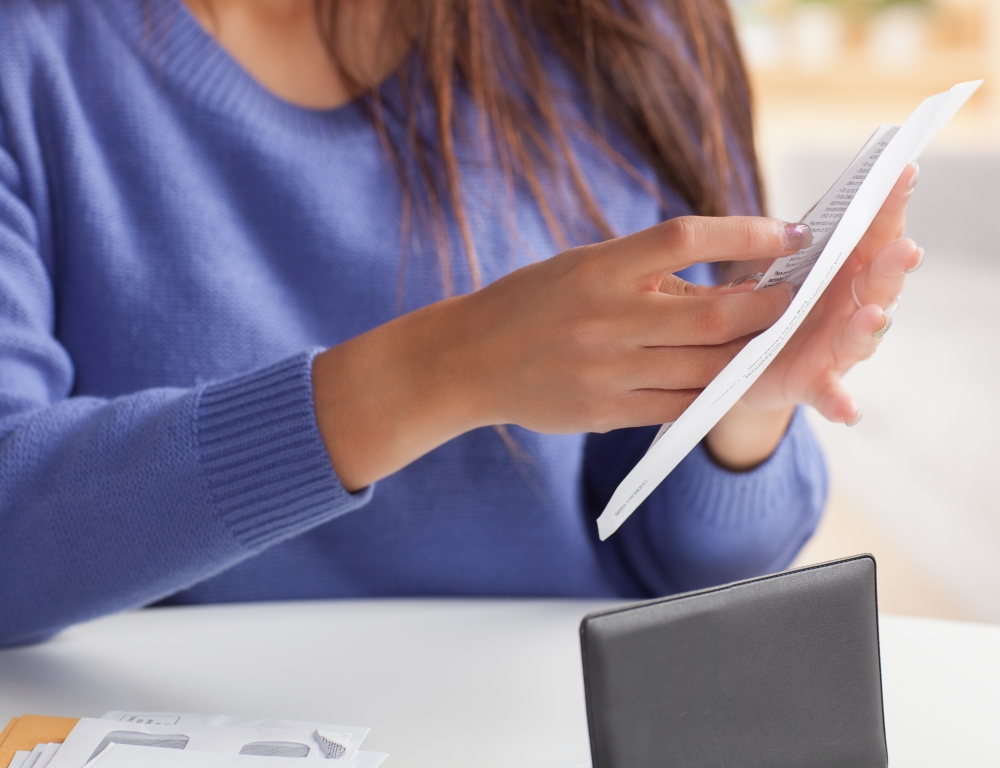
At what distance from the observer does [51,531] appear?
576 mm

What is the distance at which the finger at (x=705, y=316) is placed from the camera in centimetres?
42

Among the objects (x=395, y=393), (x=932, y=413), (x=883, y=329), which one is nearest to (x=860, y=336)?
(x=883, y=329)

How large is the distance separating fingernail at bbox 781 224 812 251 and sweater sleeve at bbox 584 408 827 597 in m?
0.32

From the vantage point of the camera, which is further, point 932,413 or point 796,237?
point 932,413

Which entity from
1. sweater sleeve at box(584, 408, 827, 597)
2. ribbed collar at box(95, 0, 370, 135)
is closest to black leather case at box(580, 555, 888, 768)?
sweater sleeve at box(584, 408, 827, 597)

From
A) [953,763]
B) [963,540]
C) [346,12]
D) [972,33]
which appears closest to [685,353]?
[953,763]

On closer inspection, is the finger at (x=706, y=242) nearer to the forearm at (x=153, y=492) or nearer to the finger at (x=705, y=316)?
the finger at (x=705, y=316)

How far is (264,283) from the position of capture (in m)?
0.77

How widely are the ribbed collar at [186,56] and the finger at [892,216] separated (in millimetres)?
504

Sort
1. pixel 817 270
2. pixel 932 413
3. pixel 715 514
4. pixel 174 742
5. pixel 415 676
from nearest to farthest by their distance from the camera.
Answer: pixel 817 270 < pixel 174 742 < pixel 415 676 < pixel 715 514 < pixel 932 413

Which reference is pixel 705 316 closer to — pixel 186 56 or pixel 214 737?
A: pixel 214 737

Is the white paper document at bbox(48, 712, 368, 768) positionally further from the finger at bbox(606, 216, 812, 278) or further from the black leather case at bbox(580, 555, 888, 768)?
the finger at bbox(606, 216, 812, 278)

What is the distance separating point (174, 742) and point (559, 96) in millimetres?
619

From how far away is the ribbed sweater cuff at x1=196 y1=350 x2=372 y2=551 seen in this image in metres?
0.54
